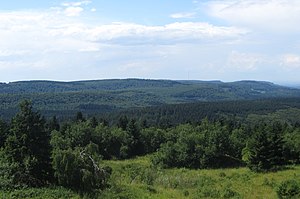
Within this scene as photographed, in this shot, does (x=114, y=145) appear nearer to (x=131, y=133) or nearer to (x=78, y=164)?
(x=131, y=133)

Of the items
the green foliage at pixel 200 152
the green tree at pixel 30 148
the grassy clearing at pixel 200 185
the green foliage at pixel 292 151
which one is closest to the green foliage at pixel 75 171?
the green tree at pixel 30 148

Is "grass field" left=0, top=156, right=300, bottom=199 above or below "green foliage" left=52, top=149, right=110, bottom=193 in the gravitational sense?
below

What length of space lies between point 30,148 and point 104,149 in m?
38.1

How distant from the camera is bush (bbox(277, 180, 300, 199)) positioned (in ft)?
84.8

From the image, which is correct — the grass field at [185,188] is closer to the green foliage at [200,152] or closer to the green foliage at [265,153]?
the green foliage at [265,153]

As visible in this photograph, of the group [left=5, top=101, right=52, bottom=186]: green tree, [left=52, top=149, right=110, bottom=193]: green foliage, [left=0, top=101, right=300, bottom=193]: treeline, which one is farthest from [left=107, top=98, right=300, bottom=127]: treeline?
[left=52, top=149, right=110, bottom=193]: green foliage

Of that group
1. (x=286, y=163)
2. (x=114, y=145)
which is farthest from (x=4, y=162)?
(x=114, y=145)

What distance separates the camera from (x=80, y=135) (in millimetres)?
62656

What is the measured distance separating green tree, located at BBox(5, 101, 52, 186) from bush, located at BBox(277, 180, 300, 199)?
15.8 metres

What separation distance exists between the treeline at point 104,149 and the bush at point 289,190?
39.3ft

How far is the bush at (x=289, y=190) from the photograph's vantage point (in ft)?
84.8

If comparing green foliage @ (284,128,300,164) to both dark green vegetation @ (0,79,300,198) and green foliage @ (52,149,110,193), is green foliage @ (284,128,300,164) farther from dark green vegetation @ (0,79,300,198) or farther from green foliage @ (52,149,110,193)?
green foliage @ (52,149,110,193)

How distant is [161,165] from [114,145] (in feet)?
44.2

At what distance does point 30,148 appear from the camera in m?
27.1
